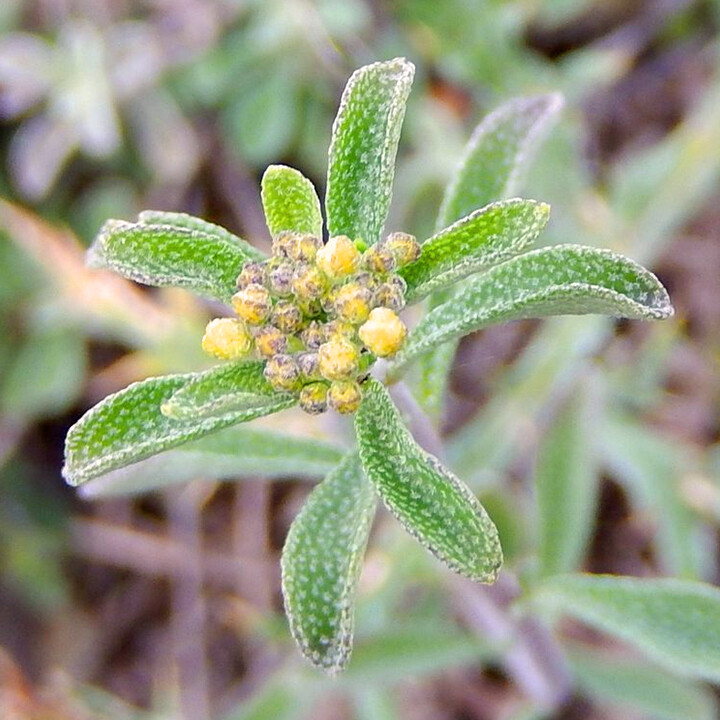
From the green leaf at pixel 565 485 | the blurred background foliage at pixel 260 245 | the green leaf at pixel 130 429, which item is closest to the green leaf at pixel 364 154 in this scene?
the green leaf at pixel 130 429

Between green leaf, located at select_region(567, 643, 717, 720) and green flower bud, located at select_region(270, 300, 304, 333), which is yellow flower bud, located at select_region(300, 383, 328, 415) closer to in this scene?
green flower bud, located at select_region(270, 300, 304, 333)

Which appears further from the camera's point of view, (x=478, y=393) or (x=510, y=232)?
(x=478, y=393)

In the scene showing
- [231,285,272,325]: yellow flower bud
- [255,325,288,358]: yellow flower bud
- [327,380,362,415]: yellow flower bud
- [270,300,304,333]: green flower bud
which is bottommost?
[327,380,362,415]: yellow flower bud

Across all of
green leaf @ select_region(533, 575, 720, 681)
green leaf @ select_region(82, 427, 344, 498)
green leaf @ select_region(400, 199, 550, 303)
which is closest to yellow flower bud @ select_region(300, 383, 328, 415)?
green leaf @ select_region(400, 199, 550, 303)

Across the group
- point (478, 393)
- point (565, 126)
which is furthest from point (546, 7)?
point (478, 393)

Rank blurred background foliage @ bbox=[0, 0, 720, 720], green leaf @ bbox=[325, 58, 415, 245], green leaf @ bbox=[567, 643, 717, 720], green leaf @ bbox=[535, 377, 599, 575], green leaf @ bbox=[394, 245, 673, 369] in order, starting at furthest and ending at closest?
Answer: blurred background foliage @ bbox=[0, 0, 720, 720] < green leaf @ bbox=[567, 643, 717, 720] < green leaf @ bbox=[535, 377, 599, 575] < green leaf @ bbox=[325, 58, 415, 245] < green leaf @ bbox=[394, 245, 673, 369]

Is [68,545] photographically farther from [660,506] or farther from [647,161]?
[647,161]

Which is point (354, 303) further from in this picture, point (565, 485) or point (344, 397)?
point (565, 485)
